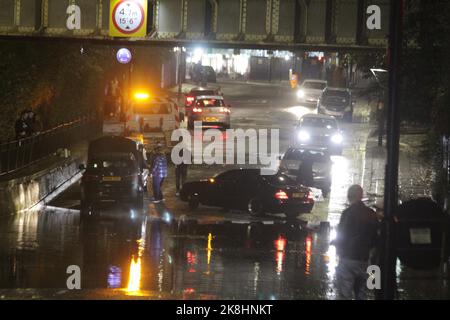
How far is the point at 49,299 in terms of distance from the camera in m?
13.0

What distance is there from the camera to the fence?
26016 millimetres

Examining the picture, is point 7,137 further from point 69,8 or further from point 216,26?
point 216,26

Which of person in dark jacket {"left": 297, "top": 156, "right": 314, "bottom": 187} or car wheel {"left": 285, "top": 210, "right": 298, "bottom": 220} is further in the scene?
person in dark jacket {"left": 297, "top": 156, "right": 314, "bottom": 187}

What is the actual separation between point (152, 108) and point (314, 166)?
40.3 ft

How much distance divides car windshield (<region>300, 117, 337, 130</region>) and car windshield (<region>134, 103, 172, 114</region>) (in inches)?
225

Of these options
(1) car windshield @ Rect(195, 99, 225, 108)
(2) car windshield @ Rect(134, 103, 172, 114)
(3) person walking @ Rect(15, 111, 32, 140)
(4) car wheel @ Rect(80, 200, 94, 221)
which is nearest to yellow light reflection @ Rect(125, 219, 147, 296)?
(4) car wheel @ Rect(80, 200, 94, 221)

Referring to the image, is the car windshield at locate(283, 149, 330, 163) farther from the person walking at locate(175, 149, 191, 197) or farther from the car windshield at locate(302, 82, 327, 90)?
the car windshield at locate(302, 82, 327, 90)

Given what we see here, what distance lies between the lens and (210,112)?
4403 cm

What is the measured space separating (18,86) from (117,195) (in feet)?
31.4

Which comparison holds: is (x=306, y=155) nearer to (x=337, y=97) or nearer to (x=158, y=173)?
(x=158, y=173)

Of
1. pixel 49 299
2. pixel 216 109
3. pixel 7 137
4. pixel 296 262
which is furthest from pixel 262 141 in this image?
pixel 49 299

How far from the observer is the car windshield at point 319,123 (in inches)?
1560

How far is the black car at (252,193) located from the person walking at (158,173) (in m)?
0.74

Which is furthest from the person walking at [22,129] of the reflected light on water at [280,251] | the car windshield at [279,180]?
the reflected light on water at [280,251]
